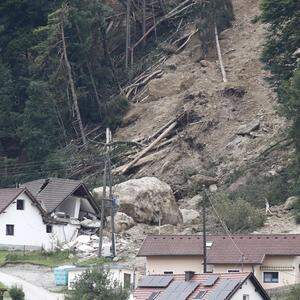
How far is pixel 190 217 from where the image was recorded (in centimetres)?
11081

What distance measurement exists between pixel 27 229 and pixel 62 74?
14683 mm

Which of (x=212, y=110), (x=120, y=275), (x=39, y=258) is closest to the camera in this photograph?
(x=120, y=275)

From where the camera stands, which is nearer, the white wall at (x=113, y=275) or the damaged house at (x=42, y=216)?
the white wall at (x=113, y=275)

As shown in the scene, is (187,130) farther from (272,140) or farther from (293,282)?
(293,282)

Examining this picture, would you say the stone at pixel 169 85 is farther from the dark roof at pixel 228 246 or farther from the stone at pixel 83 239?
the dark roof at pixel 228 246

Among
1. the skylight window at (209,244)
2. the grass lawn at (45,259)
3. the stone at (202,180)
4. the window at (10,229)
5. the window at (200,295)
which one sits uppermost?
the stone at (202,180)

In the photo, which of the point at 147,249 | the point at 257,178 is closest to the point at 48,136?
the point at 257,178

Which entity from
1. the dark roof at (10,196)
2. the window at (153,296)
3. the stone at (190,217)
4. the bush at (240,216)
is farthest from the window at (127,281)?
the dark roof at (10,196)

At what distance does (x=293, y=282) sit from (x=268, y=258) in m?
1.62

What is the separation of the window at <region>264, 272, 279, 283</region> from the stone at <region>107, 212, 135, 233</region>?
12.5m

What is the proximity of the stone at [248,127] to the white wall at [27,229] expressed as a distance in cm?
1300

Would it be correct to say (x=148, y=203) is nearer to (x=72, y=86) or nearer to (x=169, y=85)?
(x=72, y=86)

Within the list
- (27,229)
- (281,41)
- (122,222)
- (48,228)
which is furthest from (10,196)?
(281,41)

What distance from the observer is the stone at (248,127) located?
389ft
